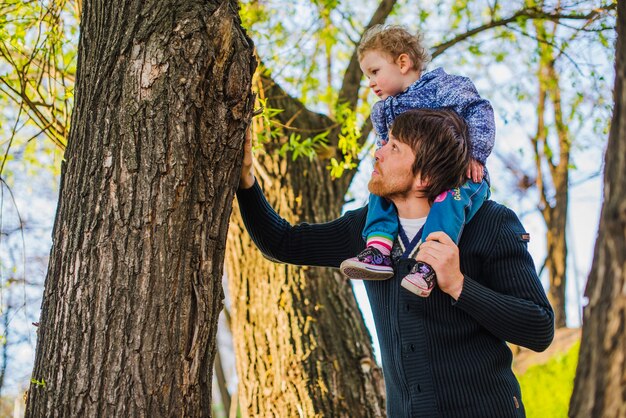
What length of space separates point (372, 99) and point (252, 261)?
241 centimetres

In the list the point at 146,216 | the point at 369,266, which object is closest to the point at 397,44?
the point at 369,266

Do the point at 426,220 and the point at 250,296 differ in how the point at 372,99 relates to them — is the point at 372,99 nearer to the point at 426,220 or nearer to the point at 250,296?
the point at 250,296

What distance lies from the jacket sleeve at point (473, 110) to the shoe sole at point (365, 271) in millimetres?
716

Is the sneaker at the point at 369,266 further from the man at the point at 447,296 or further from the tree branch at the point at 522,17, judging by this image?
the tree branch at the point at 522,17

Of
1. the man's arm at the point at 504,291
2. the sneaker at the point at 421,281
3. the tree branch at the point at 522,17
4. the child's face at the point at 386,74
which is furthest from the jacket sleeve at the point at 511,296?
the tree branch at the point at 522,17

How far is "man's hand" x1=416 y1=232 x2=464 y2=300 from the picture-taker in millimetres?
2568

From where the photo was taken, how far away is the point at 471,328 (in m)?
2.69

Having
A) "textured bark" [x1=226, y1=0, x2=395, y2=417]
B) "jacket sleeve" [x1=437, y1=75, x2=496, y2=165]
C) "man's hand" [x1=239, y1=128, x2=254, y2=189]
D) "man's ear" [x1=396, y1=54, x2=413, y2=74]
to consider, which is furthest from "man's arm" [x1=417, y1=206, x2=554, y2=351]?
"textured bark" [x1=226, y1=0, x2=395, y2=417]

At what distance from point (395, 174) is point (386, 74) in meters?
1.14

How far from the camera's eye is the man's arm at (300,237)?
3127 mm

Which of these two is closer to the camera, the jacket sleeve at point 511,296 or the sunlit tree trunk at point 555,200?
the jacket sleeve at point 511,296

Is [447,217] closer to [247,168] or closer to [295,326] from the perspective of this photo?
[247,168]

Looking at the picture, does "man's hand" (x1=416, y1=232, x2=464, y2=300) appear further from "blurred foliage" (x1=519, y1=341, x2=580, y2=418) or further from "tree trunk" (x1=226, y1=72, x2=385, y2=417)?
"blurred foliage" (x1=519, y1=341, x2=580, y2=418)

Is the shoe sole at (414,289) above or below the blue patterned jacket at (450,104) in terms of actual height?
below
